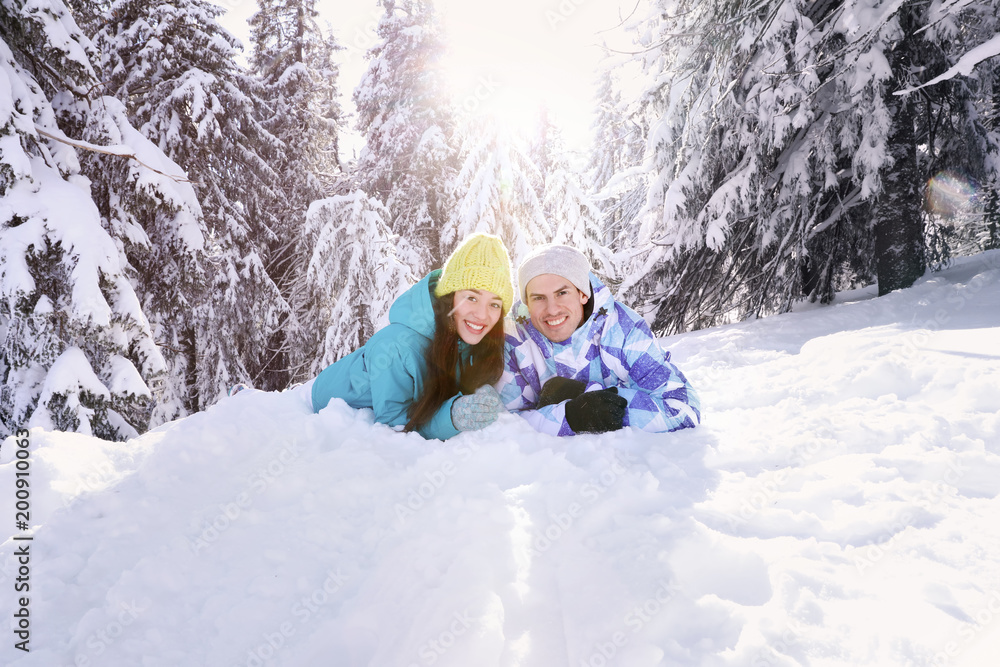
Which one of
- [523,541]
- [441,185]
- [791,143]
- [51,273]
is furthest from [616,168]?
[523,541]

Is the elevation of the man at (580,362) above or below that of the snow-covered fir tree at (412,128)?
below

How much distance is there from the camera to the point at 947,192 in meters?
5.36

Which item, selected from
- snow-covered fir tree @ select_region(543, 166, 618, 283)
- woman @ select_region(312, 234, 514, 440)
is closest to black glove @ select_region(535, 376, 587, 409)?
woman @ select_region(312, 234, 514, 440)

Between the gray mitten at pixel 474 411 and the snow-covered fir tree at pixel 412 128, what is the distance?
7578 mm

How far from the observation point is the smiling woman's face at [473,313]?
8.65 feet

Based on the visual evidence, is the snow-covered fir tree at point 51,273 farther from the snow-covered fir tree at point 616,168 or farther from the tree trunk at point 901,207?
the tree trunk at point 901,207

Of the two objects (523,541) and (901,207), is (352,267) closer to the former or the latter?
(523,541)

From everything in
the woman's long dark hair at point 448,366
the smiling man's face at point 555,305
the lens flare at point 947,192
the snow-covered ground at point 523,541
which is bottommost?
the snow-covered ground at point 523,541

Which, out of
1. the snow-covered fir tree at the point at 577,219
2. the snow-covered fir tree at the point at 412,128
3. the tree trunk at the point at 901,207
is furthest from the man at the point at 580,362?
the snow-covered fir tree at the point at 412,128

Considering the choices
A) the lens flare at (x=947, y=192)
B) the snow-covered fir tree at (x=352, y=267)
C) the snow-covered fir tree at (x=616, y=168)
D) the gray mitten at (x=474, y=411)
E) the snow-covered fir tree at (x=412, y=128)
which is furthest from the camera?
the snow-covered fir tree at (x=412, y=128)

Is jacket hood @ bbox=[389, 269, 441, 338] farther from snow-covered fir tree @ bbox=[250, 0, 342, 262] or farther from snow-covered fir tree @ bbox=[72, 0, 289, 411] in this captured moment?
snow-covered fir tree @ bbox=[250, 0, 342, 262]

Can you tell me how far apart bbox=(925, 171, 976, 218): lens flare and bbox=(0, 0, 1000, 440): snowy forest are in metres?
0.02

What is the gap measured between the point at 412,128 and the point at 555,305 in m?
8.99

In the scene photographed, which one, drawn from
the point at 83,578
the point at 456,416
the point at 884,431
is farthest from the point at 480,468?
the point at 884,431
